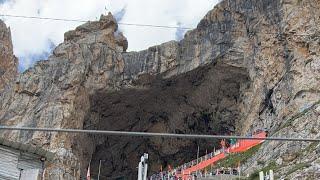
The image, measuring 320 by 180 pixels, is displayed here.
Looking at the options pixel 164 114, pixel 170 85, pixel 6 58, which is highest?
pixel 6 58

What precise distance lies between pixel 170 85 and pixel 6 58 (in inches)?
1797

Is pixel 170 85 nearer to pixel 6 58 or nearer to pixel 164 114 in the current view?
pixel 164 114

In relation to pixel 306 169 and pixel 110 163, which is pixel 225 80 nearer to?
pixel 110 163

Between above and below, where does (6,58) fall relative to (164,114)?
above

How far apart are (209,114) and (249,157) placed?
16.6 metres

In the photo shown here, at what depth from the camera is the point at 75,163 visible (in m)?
54.6

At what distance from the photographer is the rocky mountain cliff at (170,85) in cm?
5225

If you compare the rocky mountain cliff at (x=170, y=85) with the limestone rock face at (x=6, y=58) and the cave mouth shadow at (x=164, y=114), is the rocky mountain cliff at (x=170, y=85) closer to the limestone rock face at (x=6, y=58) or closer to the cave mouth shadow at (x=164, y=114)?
the cave mouth shadow at (x=164, y=114)

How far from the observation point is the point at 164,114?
6450 centimetres

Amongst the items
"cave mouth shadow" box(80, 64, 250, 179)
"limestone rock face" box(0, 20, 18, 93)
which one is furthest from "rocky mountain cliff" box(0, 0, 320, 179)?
"limestone rock face" box(0, 20, 18, 93)

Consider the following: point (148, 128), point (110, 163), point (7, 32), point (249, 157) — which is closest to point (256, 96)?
point (249, 157)

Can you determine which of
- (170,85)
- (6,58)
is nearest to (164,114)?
(170,85)

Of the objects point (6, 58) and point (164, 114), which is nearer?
point (164, 114)

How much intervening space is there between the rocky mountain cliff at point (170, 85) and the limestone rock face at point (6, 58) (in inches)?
1237
